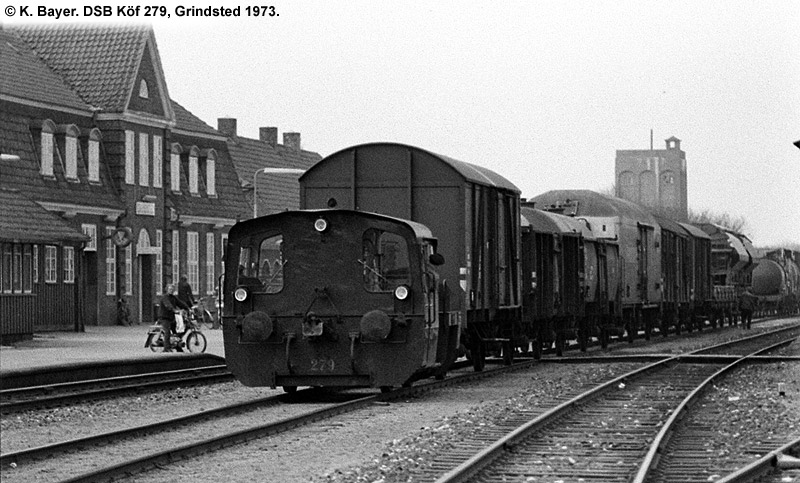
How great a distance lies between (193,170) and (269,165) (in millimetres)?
12992

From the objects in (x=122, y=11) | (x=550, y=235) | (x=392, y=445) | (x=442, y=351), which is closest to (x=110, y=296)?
(x=550, y=235)

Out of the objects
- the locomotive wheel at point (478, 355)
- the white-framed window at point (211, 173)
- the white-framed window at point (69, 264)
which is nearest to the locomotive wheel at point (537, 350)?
the locomotive wheel at point (478, 355)

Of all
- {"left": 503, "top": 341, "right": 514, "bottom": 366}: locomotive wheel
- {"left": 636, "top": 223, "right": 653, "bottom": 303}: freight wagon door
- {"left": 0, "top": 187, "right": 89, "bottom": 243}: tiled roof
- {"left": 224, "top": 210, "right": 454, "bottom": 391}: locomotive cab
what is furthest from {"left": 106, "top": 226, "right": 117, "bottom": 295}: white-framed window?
{"left": 224, "top": 210, "right": 454, "bottom": 391}: locomotive cab

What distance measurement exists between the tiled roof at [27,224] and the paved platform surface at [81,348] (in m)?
2.31

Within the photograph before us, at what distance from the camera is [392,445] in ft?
46.5

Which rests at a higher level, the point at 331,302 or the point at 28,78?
the point at 28,78

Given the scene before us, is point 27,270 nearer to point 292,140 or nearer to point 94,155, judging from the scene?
point 94,155

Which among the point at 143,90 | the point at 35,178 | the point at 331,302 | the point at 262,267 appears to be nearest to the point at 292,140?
the point at 143,90

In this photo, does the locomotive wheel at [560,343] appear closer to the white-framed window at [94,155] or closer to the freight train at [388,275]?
the freight train at [388,275]

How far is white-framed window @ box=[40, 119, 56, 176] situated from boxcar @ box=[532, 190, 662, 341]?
14140 millimetres

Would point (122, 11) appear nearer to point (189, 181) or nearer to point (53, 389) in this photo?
point (53, 389)

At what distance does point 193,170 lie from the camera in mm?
54750

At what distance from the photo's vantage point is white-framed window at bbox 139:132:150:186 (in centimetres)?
4906

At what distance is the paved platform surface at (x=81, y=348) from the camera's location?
2678 centimetres
